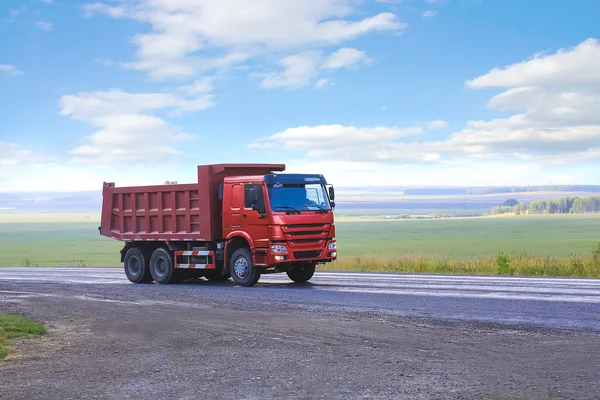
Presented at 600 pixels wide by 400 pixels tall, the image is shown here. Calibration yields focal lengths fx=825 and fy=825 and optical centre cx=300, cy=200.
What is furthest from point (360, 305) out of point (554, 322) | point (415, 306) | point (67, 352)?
point (67, 352)

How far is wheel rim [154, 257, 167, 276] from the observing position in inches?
904

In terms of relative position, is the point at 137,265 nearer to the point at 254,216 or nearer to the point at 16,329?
the point at 254,216

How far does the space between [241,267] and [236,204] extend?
63.7 inches

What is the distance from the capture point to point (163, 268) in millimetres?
23062

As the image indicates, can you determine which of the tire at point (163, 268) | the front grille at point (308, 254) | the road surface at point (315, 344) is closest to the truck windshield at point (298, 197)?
the front grille at point (308, 254)

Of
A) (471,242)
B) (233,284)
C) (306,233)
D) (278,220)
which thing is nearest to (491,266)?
(306,233)

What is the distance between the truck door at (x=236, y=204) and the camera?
20.5m

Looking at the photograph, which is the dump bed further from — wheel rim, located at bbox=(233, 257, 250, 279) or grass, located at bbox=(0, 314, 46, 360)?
grass, located at bbox=(0, 314, 46, 360)

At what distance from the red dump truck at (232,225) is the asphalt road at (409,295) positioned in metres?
0.58

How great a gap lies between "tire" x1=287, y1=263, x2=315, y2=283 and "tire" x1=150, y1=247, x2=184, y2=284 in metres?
3.11

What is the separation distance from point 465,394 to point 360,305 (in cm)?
780

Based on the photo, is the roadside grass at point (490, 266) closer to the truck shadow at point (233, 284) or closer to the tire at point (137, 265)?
the truck shadow at point (233, 284)

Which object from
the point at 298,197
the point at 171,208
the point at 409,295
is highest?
the point at 298,197

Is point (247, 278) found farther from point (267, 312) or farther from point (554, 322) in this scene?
point (554, 322)
